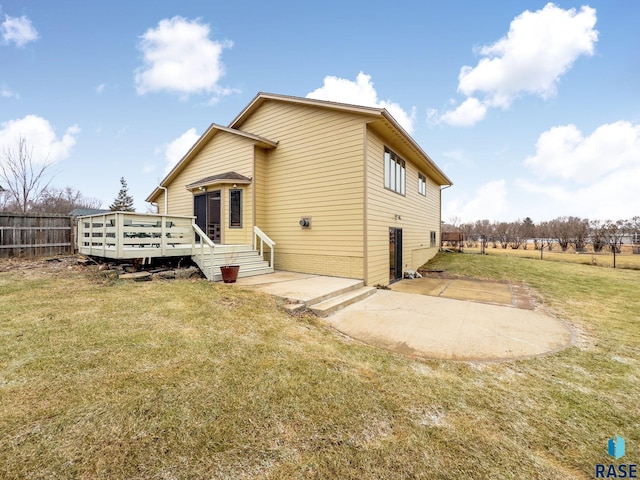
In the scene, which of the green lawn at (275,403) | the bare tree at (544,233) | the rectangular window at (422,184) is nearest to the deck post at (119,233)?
the green lawn at (275,403)

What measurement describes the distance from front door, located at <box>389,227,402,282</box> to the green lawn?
19.2 feet

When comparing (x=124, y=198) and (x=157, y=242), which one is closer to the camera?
(x=157, y=242)

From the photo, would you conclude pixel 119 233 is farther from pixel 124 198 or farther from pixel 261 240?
pixel 124 198

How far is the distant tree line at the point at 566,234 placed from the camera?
69.7ft

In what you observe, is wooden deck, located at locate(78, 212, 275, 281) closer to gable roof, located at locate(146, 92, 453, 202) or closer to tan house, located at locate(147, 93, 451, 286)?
tan house, located at locate(147, 93, 451, 286)

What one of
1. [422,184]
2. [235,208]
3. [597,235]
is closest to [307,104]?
[235,208]

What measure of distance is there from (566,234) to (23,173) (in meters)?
43.8

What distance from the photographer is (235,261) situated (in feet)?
28.2

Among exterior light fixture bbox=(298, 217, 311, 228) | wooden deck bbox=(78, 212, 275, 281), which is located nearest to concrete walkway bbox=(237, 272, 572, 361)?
wooden deck bbox=(78, 212, 275, 281)

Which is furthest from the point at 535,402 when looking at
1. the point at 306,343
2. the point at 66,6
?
the point at 66,6

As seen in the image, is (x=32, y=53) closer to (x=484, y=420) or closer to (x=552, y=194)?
(x=484, y=420)

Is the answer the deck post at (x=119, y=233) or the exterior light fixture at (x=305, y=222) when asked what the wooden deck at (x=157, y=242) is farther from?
the exterior light fixture at (x=305, y=222)

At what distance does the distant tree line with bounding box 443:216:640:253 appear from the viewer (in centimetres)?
2125

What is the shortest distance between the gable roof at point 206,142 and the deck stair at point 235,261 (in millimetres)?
3763
